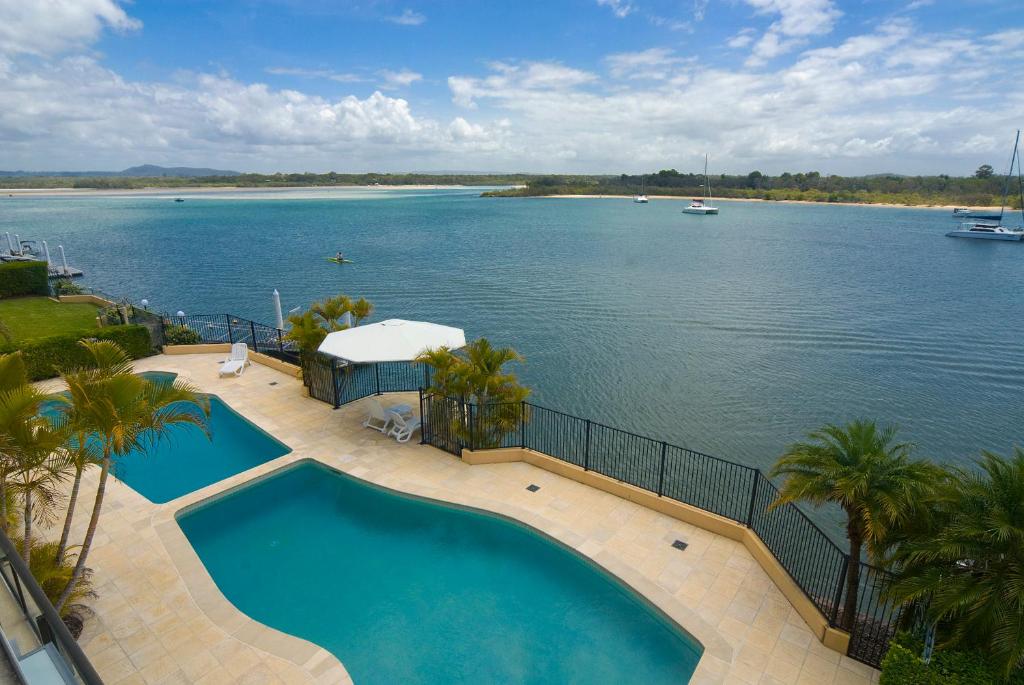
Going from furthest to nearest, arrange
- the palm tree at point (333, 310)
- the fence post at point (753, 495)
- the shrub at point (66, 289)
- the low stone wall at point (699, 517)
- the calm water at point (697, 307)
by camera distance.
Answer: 1. the shrub at point (66, 289)
2. the calm water at point (697, 307)
3. the palm tree at point (333, 310)
4. the fence post at point (753, 495)
5. the low stone wall at point (699, 517)

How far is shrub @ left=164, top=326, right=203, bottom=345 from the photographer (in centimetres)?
1967

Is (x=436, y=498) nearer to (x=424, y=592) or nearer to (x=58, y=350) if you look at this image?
(x=424, y=592)

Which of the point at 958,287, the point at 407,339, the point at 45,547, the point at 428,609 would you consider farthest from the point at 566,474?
the point at 958,287

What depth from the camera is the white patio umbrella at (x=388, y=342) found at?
12.4m

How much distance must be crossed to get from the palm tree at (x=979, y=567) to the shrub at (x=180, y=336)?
71.6ft


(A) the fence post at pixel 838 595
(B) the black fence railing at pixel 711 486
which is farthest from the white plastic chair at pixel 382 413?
(A) the fence post at pixel 838 595

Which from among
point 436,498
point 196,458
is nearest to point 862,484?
point 436,498

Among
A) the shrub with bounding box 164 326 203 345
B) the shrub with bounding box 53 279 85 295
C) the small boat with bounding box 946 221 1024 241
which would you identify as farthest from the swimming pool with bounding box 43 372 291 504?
the small boat with bounding box 946 221 1024 241

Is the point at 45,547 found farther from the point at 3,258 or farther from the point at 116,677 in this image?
the point at 3,258

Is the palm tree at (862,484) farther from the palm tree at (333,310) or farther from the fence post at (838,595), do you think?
the palm tree at (333,310)

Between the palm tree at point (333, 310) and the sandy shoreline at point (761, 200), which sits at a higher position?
the sandy shoreline at point (761, 200)

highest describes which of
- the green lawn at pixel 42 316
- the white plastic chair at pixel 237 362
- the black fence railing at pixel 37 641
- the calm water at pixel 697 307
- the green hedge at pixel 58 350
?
the black fence railing at pixel 37 641

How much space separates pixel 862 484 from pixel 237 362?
1715 cm

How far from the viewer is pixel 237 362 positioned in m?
17.2
